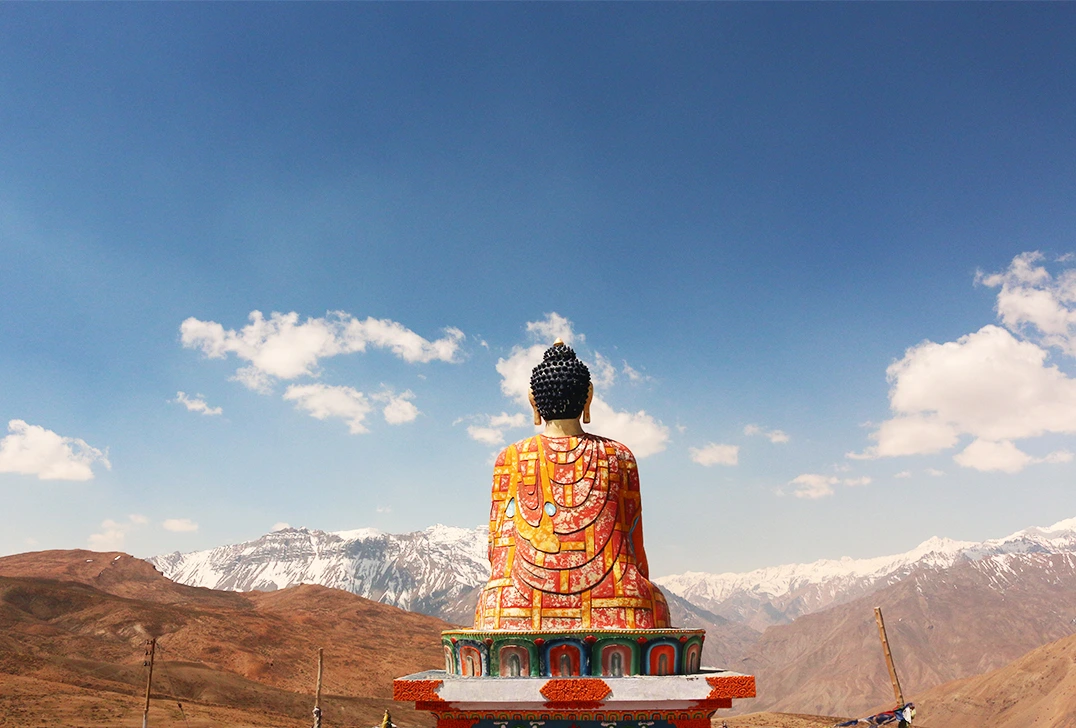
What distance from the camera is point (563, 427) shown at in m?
13.6

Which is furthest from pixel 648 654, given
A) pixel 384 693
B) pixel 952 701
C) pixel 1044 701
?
pixel 952 701

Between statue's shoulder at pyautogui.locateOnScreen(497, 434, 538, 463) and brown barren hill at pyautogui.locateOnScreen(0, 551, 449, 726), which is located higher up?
statue's shoulder at pyautogui.locateOnScreen(497, 434, 538, 463)

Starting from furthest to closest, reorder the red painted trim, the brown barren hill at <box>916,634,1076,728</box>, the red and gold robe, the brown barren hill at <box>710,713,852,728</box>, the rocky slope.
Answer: the rocky slope
the brown barren hill at <box>916,634,1076,728</box>
the brown barren hill at <box>710,713,852,728</box>
the red and gold robe
the red painted trim

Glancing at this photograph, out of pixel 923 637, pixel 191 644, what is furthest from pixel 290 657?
pixel 923 637

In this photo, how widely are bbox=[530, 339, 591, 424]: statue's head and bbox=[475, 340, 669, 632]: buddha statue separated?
20mm

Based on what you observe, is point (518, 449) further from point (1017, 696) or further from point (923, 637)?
point (923, 637)

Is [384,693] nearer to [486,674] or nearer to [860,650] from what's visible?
[486,674]

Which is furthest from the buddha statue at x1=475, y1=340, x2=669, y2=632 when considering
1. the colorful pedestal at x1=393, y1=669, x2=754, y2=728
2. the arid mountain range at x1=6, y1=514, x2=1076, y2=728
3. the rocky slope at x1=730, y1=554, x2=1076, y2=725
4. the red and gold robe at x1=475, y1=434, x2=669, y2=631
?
the rocky slope at x1=730, y1=554, x2=1076, y2=725

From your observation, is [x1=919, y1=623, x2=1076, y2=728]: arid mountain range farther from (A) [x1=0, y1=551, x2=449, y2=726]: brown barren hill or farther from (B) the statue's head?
(B) the statue's head

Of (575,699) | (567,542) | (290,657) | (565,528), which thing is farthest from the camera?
(290,657)

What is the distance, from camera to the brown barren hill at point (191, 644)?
4781cm

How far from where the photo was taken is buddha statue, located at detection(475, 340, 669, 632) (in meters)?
11.3

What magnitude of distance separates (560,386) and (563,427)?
0.81 meters

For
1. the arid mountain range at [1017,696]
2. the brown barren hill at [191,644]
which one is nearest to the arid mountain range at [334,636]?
the brown barren hill at [191,644]
